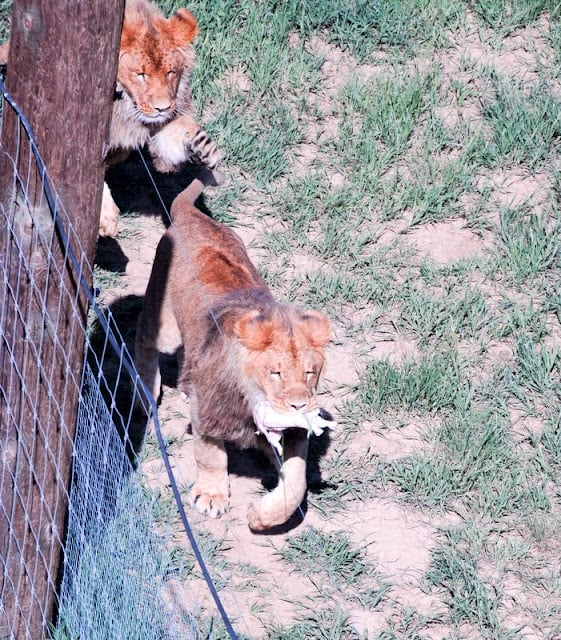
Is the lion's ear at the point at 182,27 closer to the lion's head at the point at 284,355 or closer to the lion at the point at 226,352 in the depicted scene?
the lion at the point at 226,352

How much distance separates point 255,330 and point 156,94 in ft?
5.72

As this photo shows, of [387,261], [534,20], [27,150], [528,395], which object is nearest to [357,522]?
[528,395]

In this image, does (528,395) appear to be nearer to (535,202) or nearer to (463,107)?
(535,202)

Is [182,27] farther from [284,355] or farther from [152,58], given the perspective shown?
[284,355]

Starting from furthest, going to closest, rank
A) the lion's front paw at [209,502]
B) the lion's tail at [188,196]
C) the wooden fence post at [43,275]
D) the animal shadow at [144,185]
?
1. the animal shadow at [144,185]
2. the lion's tail at [188,196]
3. the lion's front paw at [209,502]
4. the wooden fence post at [43,275]

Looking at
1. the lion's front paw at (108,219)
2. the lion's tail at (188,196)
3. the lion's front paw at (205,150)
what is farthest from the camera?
the lion's front paw at (108,219)

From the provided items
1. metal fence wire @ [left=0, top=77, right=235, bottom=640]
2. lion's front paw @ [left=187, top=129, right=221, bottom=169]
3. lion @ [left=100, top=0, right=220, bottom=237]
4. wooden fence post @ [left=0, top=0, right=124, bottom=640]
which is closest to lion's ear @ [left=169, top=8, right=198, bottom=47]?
lion @ [left=100, top=0, right=220, bottom=237]

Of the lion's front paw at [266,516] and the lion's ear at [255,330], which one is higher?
the lion's ear at [255,330]

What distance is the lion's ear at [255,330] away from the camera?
15.6 feet

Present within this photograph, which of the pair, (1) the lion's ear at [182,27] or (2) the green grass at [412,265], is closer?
(2) the green grass at [412,265]

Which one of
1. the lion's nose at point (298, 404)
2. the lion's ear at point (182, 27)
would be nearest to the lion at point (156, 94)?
the lion's ear at point (182, 27)

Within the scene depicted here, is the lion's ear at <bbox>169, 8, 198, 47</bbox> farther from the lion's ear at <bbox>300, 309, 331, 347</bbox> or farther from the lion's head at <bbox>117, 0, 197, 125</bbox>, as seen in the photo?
the lion's ear at <bbox>300, 309, 331, 347</bbox>

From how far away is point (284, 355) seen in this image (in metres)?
4.70

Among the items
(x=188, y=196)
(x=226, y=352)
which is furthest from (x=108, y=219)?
(x=226, y=352)
